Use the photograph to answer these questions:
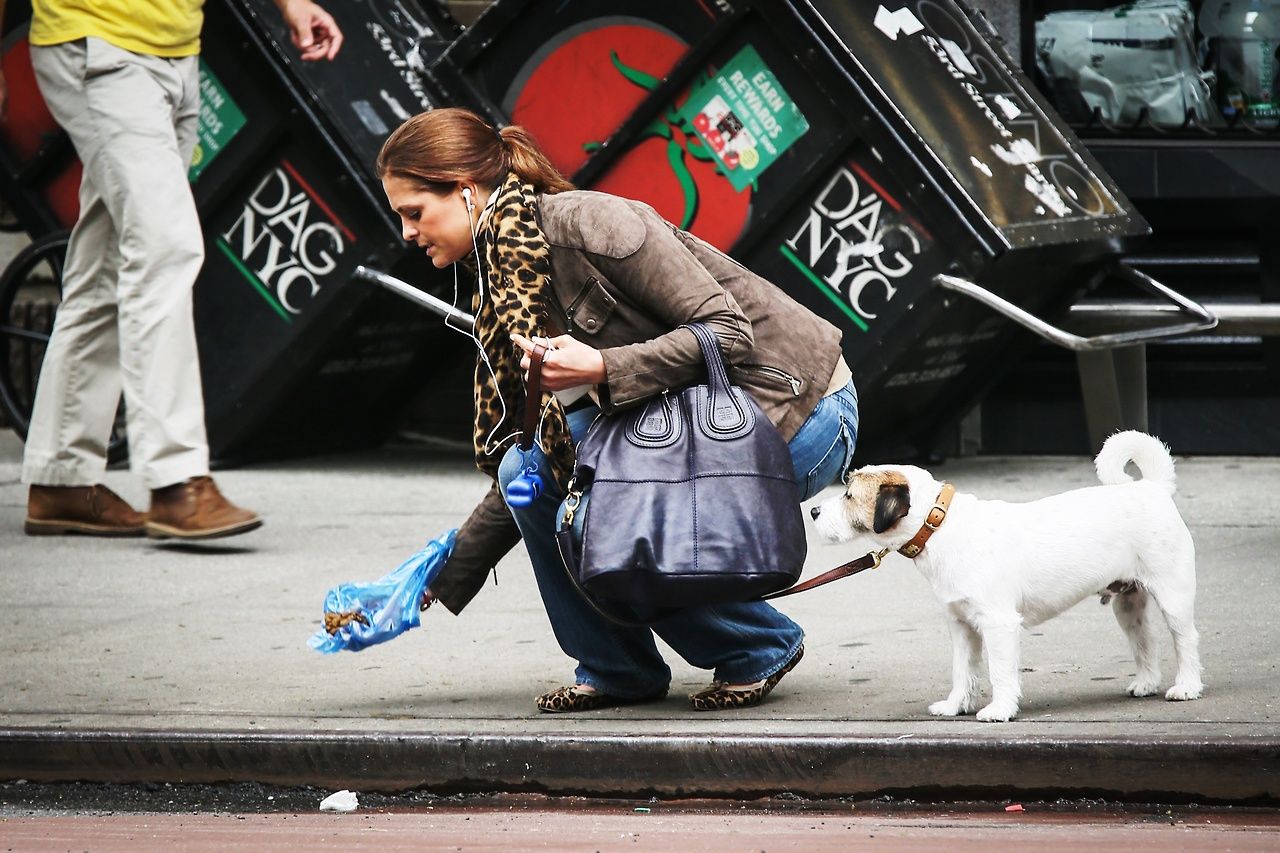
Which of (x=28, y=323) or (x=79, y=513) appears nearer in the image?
(x=79, y=513)

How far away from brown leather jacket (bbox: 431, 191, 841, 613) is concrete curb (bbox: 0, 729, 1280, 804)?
2.32 ft

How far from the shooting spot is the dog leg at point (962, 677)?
4066mm

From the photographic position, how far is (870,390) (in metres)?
6.96

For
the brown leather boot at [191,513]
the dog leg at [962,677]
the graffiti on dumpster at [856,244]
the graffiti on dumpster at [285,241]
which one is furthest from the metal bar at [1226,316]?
the brown leather boot at [191,513]

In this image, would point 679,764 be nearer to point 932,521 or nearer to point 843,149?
point 932,521

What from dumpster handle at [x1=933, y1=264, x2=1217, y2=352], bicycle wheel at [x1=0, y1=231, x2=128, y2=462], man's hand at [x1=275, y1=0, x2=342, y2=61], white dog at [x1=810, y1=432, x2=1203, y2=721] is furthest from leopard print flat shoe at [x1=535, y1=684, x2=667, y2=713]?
bicycle wheel at [x1=0, y1=231, x2=128, y2=462]

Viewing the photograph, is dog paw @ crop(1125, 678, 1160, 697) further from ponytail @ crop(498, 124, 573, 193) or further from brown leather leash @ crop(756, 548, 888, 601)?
ponytail @ crop(498, 124, 573, 193)

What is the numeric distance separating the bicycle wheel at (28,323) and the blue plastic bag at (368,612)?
10.8 feet

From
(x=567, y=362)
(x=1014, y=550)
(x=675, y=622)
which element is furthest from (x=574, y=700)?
(x=1014, y=550)

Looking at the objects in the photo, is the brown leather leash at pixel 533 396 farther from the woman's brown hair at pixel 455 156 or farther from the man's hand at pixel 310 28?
the man's hand at pixel 310 28

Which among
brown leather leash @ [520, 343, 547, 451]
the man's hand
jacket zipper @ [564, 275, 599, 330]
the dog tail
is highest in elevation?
the man's hand

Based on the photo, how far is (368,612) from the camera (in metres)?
4.32

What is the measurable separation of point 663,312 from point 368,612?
101 centimetres

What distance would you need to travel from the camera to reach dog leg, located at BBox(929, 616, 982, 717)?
4.07 m
